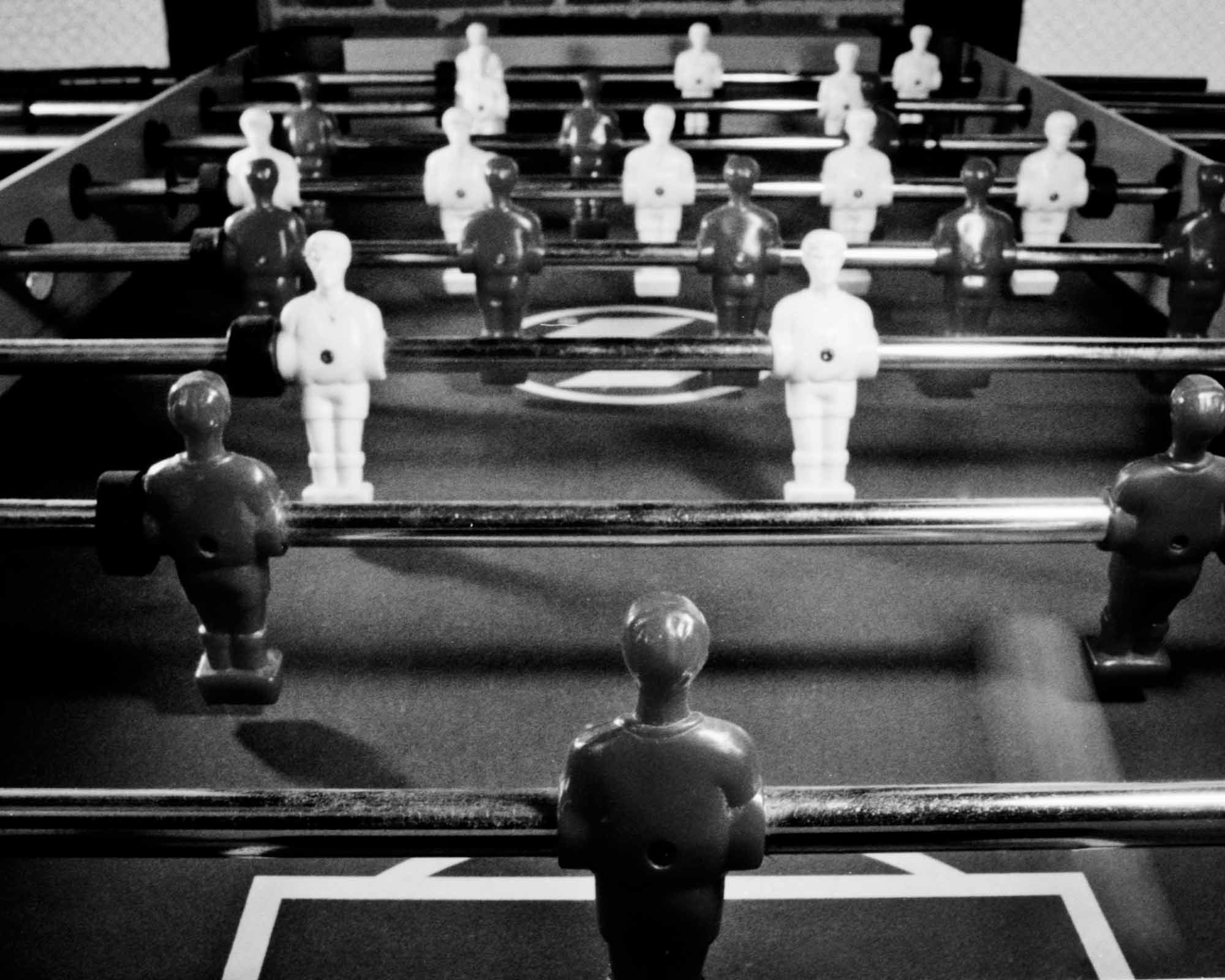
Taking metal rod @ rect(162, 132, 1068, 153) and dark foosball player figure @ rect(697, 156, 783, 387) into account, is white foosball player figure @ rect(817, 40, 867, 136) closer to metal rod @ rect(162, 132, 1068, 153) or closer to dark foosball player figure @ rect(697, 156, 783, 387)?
metal rod @ rect(162, 132, 1068, 153)

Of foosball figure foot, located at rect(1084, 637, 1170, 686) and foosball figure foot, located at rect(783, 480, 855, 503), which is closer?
foosball figure foot, located at rect(1084, 637, 1170, 686)

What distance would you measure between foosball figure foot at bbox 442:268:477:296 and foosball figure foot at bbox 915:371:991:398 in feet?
Answer: 3.26

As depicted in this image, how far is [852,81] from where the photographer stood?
3373 millimetres

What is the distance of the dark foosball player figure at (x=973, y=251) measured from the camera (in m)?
2.11

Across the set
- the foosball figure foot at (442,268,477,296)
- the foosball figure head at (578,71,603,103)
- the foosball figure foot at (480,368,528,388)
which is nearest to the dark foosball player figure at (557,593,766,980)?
the foosball figure foot at (480,368,528,388)

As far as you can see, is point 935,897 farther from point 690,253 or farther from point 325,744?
→ point 690,253

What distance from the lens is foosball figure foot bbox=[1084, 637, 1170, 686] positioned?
142 centimetres

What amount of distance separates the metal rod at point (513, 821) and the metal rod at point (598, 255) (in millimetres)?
1411

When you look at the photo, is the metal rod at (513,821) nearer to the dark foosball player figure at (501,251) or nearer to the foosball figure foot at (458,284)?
the dark foosball player figure at (501,251)

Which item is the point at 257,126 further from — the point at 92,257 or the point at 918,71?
the point at 918,71

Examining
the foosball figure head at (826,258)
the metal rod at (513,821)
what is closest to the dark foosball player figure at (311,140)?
the foosball figure head at (826,258)

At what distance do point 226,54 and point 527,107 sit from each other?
117cm

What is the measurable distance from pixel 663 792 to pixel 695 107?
279cm

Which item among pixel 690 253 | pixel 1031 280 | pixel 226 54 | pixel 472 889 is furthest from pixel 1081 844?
pixel 226 54
